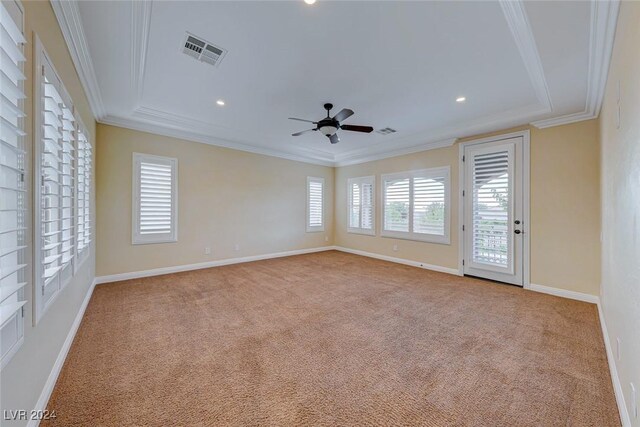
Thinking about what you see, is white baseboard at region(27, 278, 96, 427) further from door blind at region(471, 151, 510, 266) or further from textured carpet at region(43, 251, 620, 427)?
door blind at region(471, 151, 510, 266)

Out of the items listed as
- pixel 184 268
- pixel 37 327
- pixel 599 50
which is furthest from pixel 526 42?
pixel 184 268

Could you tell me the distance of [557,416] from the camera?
158 centimetres

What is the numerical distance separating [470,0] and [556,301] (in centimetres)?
383

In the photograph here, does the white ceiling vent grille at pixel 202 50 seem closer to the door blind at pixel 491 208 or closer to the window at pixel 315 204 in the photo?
the door blind at pixel 491 208

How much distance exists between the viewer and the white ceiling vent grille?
7.73 ft

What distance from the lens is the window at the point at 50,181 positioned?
149cm

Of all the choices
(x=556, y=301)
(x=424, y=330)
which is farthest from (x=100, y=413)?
(x=556, y=301)

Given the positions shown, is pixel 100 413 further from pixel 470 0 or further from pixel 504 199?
pixel 504 199

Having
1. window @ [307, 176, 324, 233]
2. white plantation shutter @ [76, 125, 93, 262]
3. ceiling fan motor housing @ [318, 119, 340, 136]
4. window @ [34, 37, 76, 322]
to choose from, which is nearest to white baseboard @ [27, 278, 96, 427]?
window @ [34, 37, 76, 322]

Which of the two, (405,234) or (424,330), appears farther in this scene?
(405,234)

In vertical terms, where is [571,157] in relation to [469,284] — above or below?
above

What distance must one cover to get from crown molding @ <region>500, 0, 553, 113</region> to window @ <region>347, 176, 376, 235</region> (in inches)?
148

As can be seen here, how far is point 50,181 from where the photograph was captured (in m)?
1.63

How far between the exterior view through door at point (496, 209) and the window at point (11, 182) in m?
5.33
